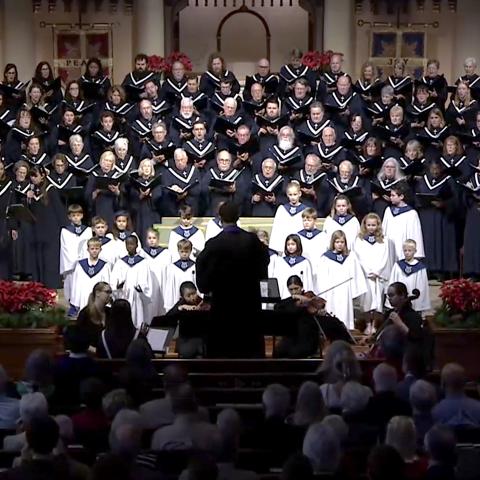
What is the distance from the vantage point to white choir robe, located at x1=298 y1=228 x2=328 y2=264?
11.9 m

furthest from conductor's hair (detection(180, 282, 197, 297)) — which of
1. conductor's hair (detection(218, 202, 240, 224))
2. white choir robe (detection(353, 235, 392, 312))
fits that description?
conductor's hair (detection(218, 202, 240, 224))

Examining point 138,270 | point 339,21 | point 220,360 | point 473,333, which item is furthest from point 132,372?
point 339,21

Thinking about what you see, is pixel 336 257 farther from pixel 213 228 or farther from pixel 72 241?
pixel 72 241

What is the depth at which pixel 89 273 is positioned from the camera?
457 inches

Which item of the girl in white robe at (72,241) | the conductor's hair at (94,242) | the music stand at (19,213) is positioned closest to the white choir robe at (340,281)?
the conductor's hair at (94,242)

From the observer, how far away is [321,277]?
456 inches

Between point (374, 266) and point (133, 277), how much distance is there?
226cm

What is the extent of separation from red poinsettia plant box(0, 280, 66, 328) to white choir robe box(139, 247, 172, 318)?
5.25 feet

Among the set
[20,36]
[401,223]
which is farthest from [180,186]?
[20,36]

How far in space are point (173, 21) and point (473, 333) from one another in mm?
9794

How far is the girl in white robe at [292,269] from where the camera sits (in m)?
11.4

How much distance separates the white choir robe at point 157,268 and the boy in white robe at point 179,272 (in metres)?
0.05

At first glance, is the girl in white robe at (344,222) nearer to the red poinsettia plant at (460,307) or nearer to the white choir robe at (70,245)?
the red poinsettia plant at (460,307)

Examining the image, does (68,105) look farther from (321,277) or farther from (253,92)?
(321,277)
